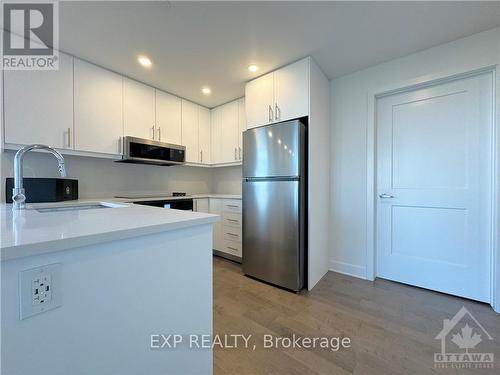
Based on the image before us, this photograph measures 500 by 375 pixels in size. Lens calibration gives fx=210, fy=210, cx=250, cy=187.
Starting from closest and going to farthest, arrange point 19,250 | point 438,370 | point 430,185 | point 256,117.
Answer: point 19,250 → point 438,370 → point 430,185 → point 256,117

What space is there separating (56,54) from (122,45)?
0.66 meters

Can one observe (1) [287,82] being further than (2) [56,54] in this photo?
Yes

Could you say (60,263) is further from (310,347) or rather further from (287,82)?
(287,82)

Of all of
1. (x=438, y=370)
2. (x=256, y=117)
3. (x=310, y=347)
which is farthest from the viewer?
(x=256, y=117)

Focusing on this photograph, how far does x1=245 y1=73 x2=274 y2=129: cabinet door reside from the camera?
7.68ft

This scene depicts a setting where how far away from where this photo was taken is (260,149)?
2.28 m

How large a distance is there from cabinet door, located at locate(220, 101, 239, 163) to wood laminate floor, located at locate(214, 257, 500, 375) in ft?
5.68

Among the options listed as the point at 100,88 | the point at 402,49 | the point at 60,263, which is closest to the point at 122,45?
the point at 100,88

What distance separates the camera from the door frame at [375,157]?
67.5 inches

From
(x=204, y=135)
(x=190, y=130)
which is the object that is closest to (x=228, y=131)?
(x=204, y=135)

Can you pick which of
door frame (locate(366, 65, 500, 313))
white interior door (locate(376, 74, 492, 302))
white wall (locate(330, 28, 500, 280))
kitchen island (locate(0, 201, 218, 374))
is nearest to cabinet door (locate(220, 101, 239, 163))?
white wall (locate(330, 28, 500, 280))

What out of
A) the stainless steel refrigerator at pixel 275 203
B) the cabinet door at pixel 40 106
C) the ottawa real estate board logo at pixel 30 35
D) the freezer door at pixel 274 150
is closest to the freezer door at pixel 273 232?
the stainless steel refrigerator at pixel 275 203

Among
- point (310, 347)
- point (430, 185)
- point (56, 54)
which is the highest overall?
point (56, 54)

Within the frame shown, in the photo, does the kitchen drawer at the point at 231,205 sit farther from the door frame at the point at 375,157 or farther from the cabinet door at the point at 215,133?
the door frame at the point at 375,157
